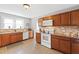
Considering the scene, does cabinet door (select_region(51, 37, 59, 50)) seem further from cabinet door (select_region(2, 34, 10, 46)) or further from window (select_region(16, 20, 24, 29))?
window (select_region(16, 20, 24, 29))

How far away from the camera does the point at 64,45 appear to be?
4012mm

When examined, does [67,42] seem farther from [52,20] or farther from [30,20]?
[30,20]

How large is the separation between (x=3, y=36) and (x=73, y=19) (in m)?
4.25

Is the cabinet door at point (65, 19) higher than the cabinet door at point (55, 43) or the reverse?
higher

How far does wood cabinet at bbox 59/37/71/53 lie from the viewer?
150 inches

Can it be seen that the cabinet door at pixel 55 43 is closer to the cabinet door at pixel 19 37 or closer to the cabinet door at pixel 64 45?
the cabinet door at pixel 64 45

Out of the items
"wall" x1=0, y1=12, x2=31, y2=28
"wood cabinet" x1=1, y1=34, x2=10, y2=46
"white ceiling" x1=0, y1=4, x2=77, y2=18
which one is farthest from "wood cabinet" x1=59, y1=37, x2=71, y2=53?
"wall" x1=0, y1=12, x2=31, y2=28

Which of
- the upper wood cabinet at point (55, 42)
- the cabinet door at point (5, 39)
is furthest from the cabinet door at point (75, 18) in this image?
the cabinet door at point (5, 39)

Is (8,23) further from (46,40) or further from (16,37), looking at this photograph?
(46,40)

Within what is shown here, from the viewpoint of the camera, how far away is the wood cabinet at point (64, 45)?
3.82 m

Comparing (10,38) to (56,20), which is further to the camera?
(10,38)

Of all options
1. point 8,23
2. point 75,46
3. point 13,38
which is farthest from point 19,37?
point 75,46

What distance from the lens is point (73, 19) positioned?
398cm

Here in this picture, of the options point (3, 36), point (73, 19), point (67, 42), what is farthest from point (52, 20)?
point (3, 36)
